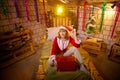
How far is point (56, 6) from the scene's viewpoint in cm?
336

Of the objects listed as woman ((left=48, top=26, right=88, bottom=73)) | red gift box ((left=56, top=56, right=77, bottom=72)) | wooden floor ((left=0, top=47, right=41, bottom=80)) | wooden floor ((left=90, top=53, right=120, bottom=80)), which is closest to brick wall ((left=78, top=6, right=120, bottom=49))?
wooden floor ((left=90, top=53, right=120, bottom=80))

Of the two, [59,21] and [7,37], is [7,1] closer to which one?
[7,37]

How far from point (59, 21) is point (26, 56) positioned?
4.88 feet

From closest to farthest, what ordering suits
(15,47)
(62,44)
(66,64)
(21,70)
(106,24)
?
(66,64) < (62,44) < (21,70) < (15,47) < (106,24)

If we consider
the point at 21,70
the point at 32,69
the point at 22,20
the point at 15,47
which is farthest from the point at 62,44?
the point at 22,20

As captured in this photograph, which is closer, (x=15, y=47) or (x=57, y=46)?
(x=57, y=46)

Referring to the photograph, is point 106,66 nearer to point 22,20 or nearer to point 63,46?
point 63,46

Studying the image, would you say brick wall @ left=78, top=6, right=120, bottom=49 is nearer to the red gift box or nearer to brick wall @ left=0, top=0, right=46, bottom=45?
brick wall @ left=0, top=0, right=46, bottom=45

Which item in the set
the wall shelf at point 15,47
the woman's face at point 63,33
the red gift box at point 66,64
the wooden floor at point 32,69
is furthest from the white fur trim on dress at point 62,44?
the wall shelf at point 15,47

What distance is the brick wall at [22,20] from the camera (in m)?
2.70

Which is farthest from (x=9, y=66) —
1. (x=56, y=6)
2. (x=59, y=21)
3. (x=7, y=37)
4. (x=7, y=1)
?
(x=56, y=6)

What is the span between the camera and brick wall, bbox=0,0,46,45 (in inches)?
106

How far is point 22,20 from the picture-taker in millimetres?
3051

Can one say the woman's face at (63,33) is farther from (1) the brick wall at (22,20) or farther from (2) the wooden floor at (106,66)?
(1) the brick wall at (22,20)
